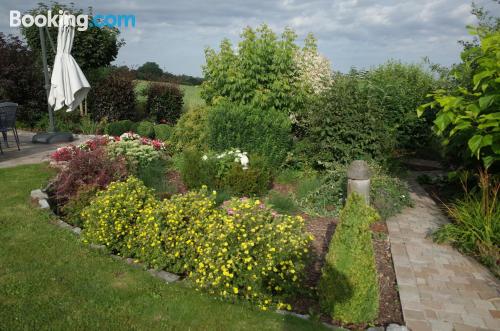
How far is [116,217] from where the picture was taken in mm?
4543

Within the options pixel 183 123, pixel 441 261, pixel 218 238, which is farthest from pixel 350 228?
pixel 183 123

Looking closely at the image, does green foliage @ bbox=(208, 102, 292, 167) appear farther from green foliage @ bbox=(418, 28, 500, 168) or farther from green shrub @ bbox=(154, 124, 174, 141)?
green foliage @ bbox=(418, 28, 500, 168)

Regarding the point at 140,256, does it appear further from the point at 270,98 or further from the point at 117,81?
the point at 117,81

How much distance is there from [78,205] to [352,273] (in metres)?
3.66

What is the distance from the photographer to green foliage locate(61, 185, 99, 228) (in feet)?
17.4

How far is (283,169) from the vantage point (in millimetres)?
8039

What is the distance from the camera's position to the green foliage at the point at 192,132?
8.90 m

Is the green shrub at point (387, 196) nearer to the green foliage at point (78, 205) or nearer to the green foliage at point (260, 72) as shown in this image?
the green foliage at point (260, 72)

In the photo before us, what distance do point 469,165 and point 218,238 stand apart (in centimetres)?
442

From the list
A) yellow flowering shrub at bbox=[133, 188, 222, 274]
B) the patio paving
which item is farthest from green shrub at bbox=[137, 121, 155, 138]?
yellow flowering shrub at bbox=[133, 188, 222, 274]

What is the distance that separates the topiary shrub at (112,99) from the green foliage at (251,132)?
673cm

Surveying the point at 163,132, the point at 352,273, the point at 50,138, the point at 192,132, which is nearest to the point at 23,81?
the point at 50,138

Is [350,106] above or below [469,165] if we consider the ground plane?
above

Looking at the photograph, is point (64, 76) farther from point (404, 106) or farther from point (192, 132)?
point (404, 106)
